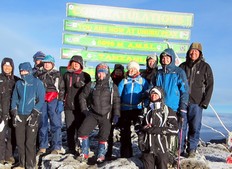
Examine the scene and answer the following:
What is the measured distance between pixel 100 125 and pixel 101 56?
25.9 ft

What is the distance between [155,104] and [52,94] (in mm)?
2678

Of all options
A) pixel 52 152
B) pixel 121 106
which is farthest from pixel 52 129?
pixel 121 106

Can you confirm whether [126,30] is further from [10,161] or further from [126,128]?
[10,161]

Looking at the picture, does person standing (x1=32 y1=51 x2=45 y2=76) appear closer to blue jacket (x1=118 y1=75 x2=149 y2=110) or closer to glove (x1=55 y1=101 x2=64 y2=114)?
glove (x1=55 y1=101 x2=64 y2=114)

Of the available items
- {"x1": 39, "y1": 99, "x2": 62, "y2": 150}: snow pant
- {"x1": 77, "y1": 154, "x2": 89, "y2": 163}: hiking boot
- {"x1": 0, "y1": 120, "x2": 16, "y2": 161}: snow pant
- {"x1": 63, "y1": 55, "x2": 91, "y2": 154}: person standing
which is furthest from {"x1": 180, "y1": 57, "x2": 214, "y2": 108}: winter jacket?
{"x1": 0, "y1": 120, "x2": 16, "y2": 161}: snow pant

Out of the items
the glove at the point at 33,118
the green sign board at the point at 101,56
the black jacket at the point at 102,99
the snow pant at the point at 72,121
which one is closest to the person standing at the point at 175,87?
the black jacket at the point at 102,99

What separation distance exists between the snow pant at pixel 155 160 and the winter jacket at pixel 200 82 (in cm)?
165

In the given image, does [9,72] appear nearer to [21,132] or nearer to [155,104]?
[21,132]

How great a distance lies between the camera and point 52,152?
7.72 metres

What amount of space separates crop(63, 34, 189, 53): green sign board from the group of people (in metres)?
6.67

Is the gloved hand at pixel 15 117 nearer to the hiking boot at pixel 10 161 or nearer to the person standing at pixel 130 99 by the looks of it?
the hiking boot at pixel 10 161

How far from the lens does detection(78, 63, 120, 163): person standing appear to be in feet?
22.6

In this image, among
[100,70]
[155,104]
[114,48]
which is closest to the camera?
[155,104]

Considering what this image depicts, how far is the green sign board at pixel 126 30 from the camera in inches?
Result: 561
